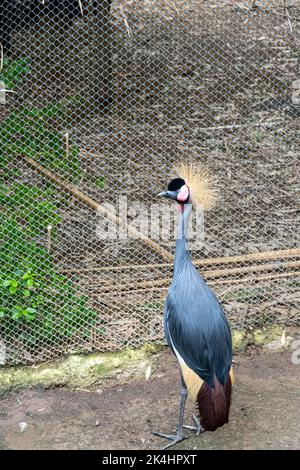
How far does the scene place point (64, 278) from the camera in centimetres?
535

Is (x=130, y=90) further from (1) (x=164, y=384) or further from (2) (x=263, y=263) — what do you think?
(1) (x=164, y=384)

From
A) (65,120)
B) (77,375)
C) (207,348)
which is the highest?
(65,120)

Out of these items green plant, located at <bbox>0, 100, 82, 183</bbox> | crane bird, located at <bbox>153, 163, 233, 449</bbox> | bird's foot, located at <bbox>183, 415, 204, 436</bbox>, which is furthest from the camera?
green plant, located at <bbox>0, 100, 82, 183</bbox>

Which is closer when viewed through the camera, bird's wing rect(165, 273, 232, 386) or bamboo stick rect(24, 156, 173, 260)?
bird's wing rect(165, 273, 232, 386)

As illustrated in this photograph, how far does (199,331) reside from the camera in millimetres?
4254

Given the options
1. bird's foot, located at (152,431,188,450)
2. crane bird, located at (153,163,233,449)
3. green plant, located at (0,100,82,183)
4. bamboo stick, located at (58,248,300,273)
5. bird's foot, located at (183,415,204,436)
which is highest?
green plant, located at (0,100,82,183)

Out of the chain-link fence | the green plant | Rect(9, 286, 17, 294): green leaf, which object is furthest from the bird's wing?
the green plant

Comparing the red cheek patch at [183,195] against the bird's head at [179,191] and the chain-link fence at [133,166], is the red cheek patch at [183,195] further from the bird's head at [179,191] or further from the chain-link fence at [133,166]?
the chain-link fence at [133,166]

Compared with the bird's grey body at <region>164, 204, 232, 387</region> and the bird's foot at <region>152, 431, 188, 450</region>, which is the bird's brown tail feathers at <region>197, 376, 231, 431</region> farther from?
the bird's foot at <region>152, 431, 188, 450</region>

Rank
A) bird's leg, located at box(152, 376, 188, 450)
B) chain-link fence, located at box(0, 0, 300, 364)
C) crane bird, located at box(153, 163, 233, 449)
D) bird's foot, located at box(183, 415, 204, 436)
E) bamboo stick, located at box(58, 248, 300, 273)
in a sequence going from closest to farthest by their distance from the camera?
crane bird, located at box(153, 163, 233, 449) < bird's leg, located at box(152, 376, 188, 450) < bird's foot, located at box(183, 415, 204, 436) < chain-link fence, located at box(0, 0, 300, 364) < bamboo stick, located at box(58, 248, 300, 273)

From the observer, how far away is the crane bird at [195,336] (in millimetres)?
4160

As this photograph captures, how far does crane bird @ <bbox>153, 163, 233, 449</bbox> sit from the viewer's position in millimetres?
4160

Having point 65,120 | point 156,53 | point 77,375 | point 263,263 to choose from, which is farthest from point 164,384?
point 156,53
